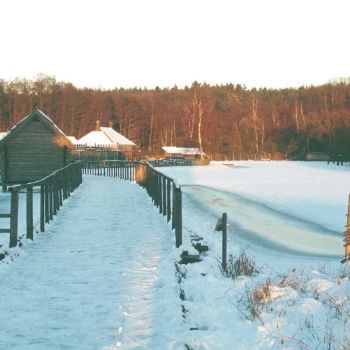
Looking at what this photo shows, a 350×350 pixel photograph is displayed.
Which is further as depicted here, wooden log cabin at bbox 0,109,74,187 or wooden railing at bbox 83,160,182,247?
wooden log cabin at bbox 0,109,74,187

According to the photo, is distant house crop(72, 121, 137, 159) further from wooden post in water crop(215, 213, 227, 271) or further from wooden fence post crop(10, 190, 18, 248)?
wooden post in water crop(215, 213, 227, 271)

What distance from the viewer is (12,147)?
86.7ft

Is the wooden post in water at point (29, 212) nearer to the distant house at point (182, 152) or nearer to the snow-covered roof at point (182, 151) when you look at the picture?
the distant house at point (182, 152)

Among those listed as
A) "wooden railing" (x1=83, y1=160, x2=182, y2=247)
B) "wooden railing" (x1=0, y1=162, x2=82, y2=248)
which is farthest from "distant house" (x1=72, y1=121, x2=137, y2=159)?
"wooden railing" (x1=0, y1=162, x2=82, y2=248)

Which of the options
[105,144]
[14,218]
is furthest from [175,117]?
[14,218]

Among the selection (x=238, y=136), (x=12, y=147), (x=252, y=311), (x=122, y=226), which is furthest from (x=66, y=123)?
(x=252, y=311)

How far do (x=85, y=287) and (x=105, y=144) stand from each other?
5254 centimetres

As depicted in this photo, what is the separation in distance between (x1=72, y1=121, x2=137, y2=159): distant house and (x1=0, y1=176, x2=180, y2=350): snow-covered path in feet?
147

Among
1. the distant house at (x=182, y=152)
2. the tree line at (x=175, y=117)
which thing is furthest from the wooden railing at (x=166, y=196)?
the tree line at (x=175, y=117)

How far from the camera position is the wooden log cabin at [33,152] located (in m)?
26.4

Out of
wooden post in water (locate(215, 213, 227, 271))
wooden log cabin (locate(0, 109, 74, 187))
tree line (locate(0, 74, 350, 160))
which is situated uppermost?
tree line (locate(0, 74, 350, 160))

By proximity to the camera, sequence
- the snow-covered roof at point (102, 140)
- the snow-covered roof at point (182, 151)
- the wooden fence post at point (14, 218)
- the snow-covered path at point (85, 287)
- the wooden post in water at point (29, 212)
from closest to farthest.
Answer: the snow-covered path at point (85, 287), the wooden fence post at point (14, 218), the wooden post in water at point (29, 212), the snow-covered roof at point (102, 140), the snow-covered roof at point (182, 151)

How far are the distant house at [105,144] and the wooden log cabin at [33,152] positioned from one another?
27.7 m

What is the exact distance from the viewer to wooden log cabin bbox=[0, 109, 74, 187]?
2638 cm
